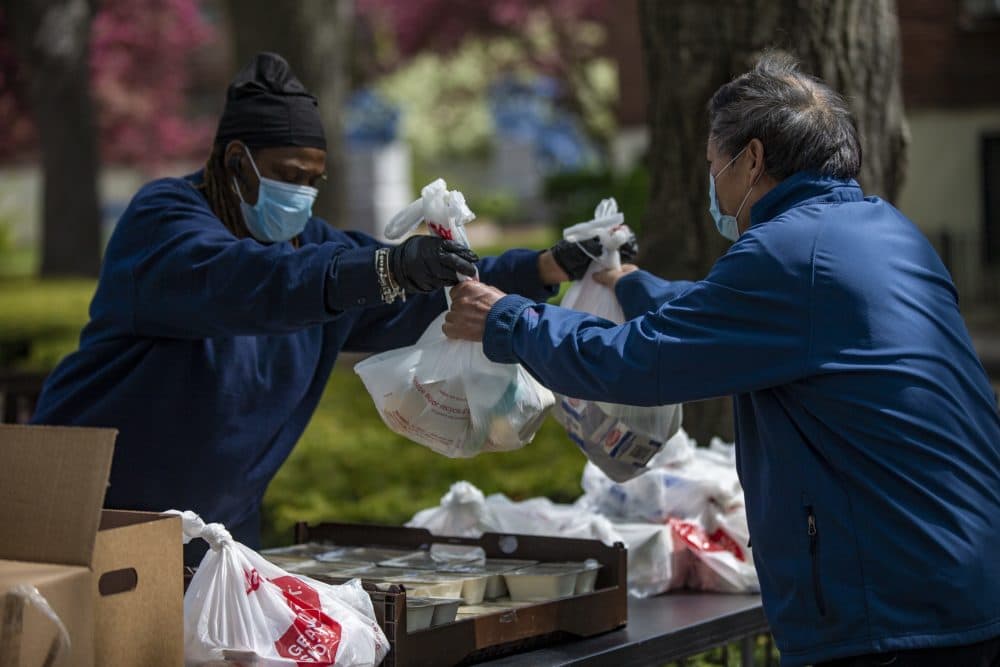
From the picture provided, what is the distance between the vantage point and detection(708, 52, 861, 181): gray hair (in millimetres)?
2777

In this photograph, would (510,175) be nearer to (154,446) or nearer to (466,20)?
(466,20)

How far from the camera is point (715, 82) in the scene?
512 centimetres

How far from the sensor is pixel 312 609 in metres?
2.69

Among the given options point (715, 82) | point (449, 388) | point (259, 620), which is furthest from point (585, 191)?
point (259, 620)

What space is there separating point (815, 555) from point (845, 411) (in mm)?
262

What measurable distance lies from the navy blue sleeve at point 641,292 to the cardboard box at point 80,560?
1.40 m

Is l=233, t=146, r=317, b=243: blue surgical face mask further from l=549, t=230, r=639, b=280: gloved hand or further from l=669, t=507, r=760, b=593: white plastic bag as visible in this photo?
l=669, t=507, r=760, b=593: white plastic bag

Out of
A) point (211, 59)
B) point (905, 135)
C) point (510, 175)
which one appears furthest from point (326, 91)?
point (211, 59)

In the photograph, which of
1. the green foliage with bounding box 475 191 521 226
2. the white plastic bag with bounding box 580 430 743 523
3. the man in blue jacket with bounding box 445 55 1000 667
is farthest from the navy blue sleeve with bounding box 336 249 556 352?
the green foliage with bounding box 475 191 521 226

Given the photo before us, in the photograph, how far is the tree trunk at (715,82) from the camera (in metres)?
4.99

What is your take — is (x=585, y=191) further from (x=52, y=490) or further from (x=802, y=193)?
(x=52, y=490)

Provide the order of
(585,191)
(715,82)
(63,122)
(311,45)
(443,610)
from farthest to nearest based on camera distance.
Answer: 1. (585,191)
2. (63,122)
3. (311,45)
4. (715,82)
5. (443,610)

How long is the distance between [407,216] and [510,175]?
34.5 m

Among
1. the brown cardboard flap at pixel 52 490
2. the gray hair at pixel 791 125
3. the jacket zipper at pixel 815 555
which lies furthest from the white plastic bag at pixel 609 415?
the brown cardboard flap at pixel 52 490
